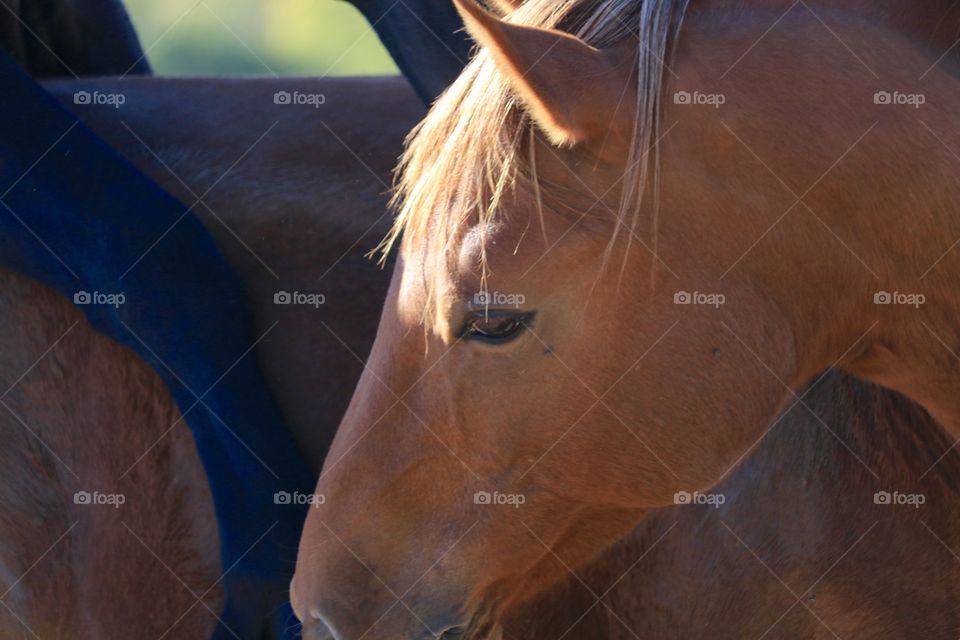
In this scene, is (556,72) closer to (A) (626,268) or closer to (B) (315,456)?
A: (A) (626,268)

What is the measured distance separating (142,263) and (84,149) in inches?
13.2

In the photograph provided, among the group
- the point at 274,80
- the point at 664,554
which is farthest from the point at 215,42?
the point at 664,554

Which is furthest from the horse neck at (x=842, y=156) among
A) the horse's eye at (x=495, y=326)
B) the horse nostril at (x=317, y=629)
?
the horse nostril at (x=317, y=629)

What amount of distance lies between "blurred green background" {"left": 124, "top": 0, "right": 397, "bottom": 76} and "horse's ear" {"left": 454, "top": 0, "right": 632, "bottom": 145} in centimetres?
1220

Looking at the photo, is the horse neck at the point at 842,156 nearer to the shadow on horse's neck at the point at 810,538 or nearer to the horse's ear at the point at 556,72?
the horse's ear at the point at 556,72

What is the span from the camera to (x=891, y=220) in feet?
6.06

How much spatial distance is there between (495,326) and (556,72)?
1.35 ft

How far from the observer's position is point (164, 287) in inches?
104

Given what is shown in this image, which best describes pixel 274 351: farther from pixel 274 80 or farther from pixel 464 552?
pixel 464 552

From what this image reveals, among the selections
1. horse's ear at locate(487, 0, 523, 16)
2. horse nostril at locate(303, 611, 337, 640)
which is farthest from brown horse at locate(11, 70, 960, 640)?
horse's ear at locate(487, 0, 523, 16)

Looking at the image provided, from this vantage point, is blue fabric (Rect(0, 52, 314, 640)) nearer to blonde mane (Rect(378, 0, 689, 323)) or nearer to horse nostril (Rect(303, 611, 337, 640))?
horse nostril (Rect(303, 611, 337, 640))

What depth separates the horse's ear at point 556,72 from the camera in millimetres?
1631

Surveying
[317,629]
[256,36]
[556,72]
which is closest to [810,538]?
[317,629]

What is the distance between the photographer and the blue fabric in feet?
8.47
